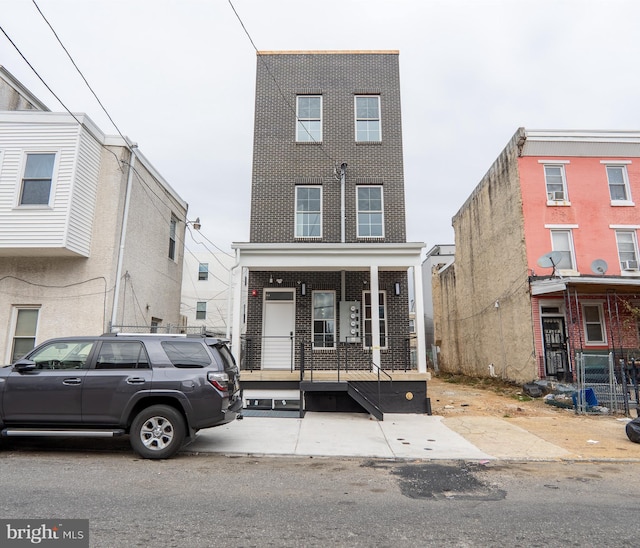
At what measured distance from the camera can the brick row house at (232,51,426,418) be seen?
10.8 metres

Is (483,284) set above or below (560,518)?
above

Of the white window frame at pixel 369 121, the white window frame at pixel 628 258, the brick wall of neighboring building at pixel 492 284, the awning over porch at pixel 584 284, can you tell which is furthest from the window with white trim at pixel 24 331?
the white window frame at pixel 628 258

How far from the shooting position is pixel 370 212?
43.0 ft

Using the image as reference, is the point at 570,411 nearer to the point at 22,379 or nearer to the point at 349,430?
the point at 349,430

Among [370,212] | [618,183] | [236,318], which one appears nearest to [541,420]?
[370,212]

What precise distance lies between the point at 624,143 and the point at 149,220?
1784 centimetres

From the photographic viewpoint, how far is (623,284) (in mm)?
12781

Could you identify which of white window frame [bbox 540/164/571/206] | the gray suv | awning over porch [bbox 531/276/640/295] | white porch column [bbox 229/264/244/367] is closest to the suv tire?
the gray suv

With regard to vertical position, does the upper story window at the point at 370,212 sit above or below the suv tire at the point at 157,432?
above

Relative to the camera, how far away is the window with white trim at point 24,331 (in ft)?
33.8

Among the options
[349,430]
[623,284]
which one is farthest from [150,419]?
[623,284]

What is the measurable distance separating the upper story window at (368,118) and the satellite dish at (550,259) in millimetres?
7107

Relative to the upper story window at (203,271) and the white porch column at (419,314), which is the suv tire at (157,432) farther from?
the upper story window at (203,271)

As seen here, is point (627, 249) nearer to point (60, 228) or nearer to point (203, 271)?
point (60, 228)
